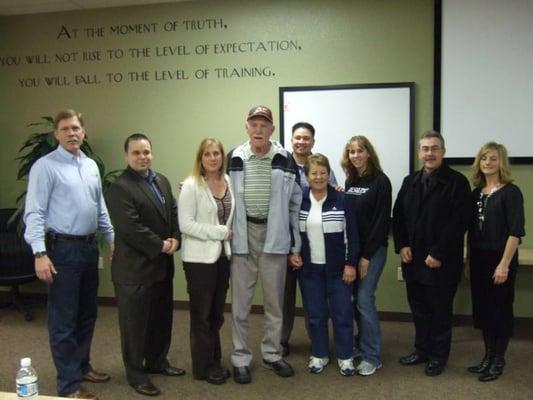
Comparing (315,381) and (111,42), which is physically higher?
(111,42)

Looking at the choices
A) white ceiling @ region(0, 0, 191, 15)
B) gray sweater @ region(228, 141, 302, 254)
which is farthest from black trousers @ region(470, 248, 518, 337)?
white ceiling @ region(0, 0, 191, 15)

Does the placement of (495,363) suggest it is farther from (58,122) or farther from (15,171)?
(15,171)

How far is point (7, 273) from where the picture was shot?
12.8 ft

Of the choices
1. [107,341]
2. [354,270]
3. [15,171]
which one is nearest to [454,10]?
[354,270]

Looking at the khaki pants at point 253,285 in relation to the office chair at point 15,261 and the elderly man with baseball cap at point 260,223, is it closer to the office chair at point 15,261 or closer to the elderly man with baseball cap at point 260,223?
the elderly man with baseball cap at point 260,223

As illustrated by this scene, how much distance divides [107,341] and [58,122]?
1.63m

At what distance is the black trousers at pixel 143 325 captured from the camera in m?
2.49

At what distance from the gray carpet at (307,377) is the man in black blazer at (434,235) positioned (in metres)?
0.19

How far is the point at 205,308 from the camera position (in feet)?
8.55

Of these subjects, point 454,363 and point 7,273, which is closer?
point 454,363

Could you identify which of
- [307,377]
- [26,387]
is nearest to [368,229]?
[307,377]

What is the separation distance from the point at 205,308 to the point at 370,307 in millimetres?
928

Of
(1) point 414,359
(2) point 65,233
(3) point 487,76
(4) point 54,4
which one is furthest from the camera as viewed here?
(4) point 54,4

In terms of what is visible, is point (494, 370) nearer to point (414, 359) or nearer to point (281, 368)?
point (414, 359)
